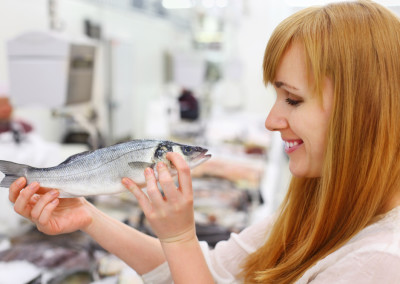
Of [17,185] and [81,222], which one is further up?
[17,185]

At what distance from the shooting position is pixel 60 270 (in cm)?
166

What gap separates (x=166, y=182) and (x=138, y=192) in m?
0.09

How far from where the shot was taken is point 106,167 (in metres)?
0.91

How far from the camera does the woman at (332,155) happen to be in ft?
2.82

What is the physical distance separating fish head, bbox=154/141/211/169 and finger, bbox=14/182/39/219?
1.00 ft

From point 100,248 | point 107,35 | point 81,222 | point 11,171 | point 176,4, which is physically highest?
point 176,4

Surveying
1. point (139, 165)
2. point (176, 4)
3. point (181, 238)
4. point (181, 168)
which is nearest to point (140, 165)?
point (139, 165)

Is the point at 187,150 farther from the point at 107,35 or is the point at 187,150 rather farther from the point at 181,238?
the point at 107,35

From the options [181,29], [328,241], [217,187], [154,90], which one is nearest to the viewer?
[328,241]

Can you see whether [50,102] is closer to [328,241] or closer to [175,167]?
[175,167]

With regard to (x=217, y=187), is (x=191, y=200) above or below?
above

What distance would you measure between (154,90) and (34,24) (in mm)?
3619

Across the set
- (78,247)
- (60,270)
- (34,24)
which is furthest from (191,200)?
(34,24)

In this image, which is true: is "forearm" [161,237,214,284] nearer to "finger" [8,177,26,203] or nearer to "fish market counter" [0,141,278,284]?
"finger" [8,177,26,203]
